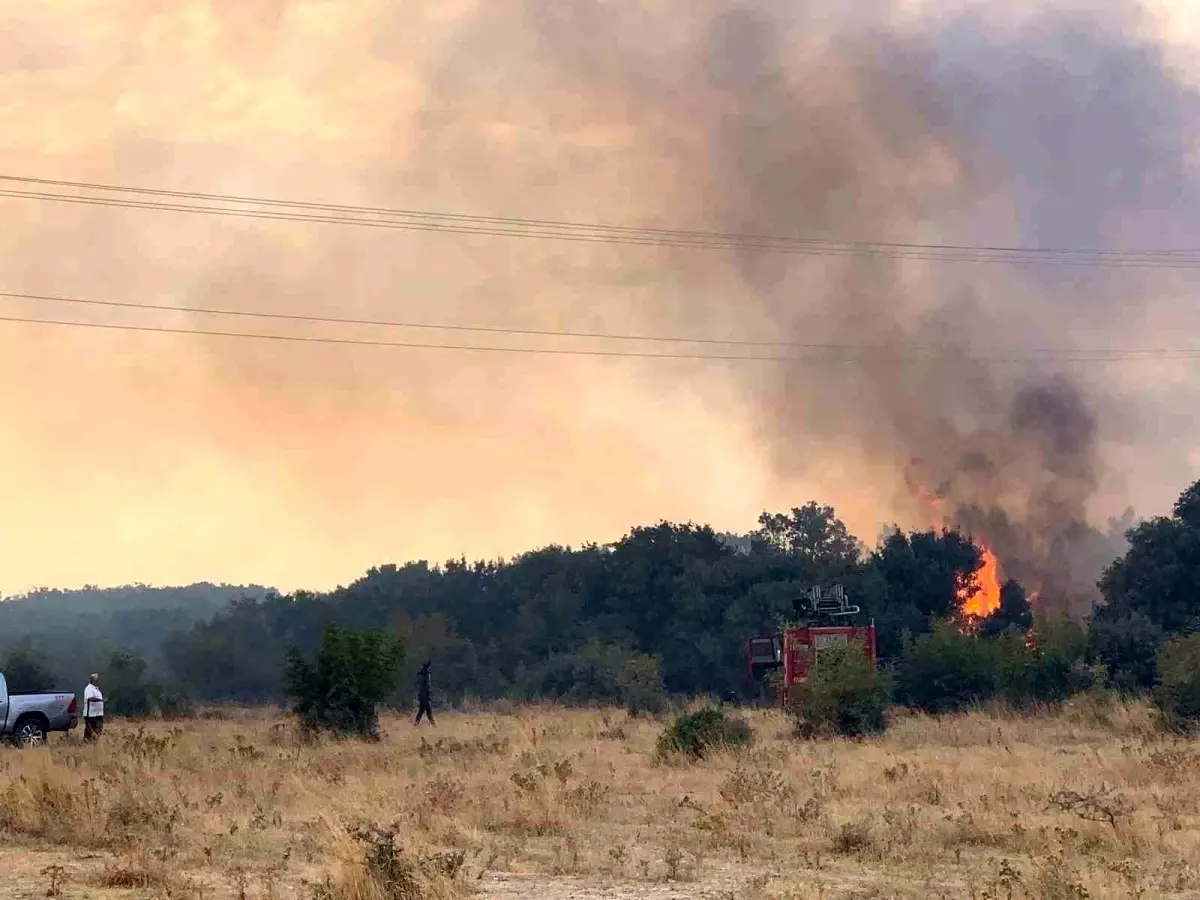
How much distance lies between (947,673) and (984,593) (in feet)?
59.2

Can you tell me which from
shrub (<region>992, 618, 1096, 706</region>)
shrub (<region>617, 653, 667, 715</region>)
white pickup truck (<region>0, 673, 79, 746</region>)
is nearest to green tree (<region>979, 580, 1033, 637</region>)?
shrub (<region>992, 618, 1096, 706</region>)

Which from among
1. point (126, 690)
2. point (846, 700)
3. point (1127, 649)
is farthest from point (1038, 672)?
point (126, 690)

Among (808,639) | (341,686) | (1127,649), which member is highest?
(808,639)

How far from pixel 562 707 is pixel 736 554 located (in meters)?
25.3

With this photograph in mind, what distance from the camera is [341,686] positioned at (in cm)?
3070

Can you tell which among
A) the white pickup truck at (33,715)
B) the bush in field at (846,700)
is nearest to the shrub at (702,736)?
the bush in field at (846,700)

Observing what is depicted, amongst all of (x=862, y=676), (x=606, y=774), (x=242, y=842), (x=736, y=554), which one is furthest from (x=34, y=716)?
(x=736, y=554)

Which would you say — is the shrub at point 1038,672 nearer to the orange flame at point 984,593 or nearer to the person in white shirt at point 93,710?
the orange flame at point 984,593

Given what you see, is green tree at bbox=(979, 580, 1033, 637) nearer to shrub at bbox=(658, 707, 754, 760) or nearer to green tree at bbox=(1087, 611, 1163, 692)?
green tree at bbox=(1087, 611, 1163, 692)

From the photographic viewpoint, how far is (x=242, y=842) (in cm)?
1541

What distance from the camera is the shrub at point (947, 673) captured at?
41031mm

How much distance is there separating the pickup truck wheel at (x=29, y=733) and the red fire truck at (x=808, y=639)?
59.8 ft

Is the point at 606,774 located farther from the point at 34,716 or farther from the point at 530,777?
the point at 34,716

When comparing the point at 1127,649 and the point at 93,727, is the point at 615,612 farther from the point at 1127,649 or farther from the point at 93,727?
the point at 93,727
